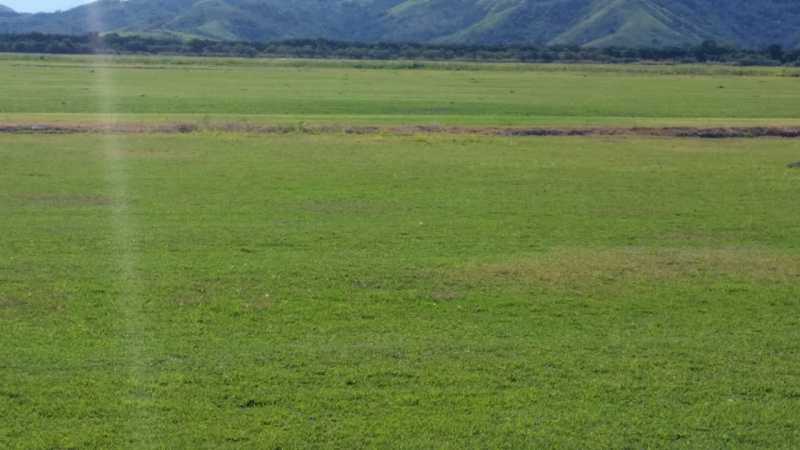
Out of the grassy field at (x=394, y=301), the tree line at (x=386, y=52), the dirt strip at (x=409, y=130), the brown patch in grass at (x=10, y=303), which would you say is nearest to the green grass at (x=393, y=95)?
the dirt strip at (x=409, y=130)

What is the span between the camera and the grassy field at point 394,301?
11.1m

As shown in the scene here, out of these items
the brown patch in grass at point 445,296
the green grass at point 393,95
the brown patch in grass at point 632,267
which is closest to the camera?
the brown patch in grass at point 445,296

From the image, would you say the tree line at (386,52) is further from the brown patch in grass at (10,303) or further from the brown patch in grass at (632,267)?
the brown patch in grass at (10,303)

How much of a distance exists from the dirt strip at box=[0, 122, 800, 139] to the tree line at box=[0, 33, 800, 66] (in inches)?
4112

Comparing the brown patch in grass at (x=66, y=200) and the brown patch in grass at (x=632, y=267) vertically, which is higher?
the brown patch in grass at (x=66, y=200)

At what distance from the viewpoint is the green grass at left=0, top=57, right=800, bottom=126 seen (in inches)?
2212

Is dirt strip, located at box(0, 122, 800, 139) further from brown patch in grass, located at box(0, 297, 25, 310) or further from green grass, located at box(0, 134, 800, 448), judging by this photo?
brown patch in grass, located at box(0, 297, 25, 310)


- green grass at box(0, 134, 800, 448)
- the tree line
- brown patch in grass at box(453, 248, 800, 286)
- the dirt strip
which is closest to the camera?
green grass at box(0, 134, 800, 448)

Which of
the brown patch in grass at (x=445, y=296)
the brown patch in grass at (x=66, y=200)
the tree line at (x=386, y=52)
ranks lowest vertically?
the brown patch in grass at (x=445, y=296)

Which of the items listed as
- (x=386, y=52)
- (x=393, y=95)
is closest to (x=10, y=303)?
(x=393, y=95)

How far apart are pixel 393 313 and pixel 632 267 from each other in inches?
232

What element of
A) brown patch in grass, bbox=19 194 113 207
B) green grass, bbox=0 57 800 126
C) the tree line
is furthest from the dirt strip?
the tree line

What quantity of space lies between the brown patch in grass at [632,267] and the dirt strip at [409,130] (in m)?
25.7

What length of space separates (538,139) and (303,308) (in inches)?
1201
